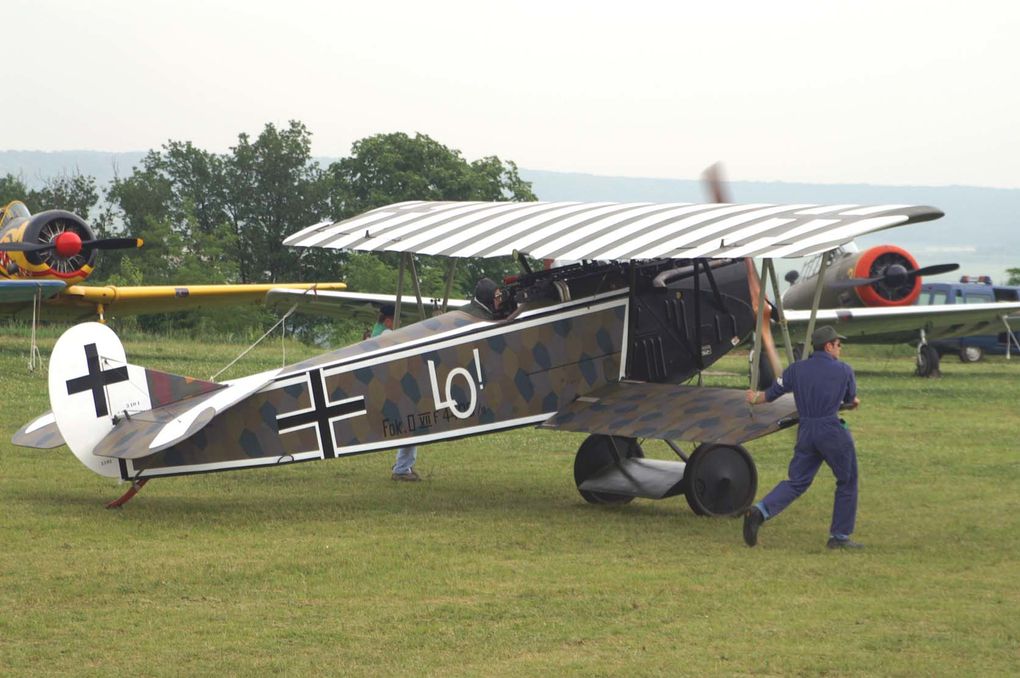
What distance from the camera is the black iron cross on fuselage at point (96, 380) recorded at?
8680mm

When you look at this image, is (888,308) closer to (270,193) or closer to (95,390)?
(95,390)

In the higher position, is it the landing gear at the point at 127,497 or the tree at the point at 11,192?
the tree at the point at 11,192

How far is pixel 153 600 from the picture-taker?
6629 mm

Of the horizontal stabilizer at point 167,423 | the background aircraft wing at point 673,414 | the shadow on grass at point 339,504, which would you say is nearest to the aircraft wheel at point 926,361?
the shadow on grass at point 339,504

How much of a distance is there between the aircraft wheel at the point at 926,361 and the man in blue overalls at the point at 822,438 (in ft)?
50.1

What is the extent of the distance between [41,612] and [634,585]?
3.06 meters

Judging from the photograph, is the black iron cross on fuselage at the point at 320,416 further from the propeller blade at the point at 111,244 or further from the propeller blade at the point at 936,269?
Result: the propeller blade at the point at 111,244

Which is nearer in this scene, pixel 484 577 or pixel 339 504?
pixel 484 577

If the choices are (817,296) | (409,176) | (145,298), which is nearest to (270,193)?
(409,176)

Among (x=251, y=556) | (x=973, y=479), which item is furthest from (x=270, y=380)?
(x=973, y=479)

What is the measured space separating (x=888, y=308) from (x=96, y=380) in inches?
664

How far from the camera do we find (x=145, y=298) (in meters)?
25.1

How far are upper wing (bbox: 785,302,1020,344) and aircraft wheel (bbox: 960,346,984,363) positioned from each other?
13.3ft

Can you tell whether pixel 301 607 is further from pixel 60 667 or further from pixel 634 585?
pixel 634 585
